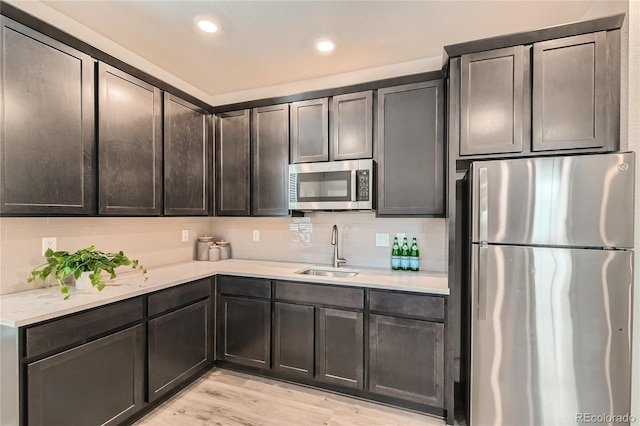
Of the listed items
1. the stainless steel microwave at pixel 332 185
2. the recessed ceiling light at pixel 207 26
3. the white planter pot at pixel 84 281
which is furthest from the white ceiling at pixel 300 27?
the white planter pot at pixel 84 281

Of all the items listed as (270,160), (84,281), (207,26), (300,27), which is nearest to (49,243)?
(84,281)

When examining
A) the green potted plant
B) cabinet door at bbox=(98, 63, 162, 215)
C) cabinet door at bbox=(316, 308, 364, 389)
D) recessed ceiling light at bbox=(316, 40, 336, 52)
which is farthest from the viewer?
recessed ceiling light at bbox=(316, 40, 336, 52)

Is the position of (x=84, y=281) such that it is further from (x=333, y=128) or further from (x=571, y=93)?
(x=571, y=93)

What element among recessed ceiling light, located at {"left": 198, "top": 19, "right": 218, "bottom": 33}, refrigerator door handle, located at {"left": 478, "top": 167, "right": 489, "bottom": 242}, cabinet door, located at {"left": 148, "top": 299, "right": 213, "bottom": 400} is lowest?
cabinet door, located at {"left": 148, "top": 299, "right": 213, "bottom": 400}

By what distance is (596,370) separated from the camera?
5.36 feet

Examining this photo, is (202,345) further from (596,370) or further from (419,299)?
(596,370)

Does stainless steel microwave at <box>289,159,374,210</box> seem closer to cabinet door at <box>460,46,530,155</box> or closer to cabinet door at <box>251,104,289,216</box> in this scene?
cabinet door at <box>251,104,289,216</box>

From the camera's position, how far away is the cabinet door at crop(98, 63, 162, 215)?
2.05 meters

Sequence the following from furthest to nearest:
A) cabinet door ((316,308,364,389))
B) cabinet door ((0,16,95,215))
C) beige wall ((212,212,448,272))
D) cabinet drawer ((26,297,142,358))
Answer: beige wall ((212,212,448,272))
cabinet door ((316,308,364,389))
cabinet door ((0,16,95,215))
cabinet drawer ((26,297,142,358))

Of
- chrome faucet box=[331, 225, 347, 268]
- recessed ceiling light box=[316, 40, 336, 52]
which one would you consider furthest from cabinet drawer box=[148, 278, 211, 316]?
recessed ceiling light box=[316, 40, 336, 52]

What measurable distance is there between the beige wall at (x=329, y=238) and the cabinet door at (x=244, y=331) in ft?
2.35

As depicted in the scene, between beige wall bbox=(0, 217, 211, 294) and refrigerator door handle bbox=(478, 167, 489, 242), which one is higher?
refrigerator door handle bbox=(478, 167, 489, 242)

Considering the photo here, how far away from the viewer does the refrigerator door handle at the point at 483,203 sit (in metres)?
1.84

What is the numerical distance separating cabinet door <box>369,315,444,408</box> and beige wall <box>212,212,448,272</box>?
686 millimetres
